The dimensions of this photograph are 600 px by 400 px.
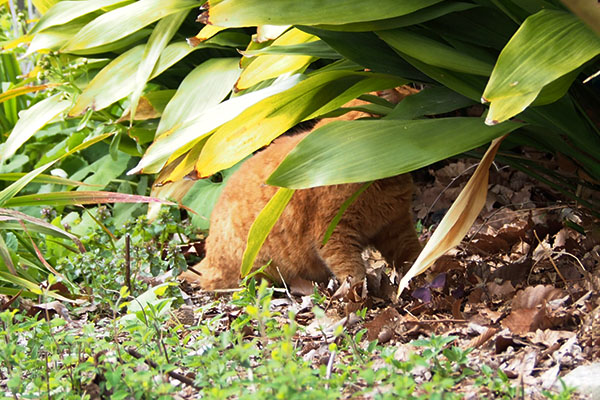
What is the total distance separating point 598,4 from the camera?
1705 millimetres

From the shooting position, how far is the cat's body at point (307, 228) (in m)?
2.81

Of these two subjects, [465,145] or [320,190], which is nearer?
[465,145]

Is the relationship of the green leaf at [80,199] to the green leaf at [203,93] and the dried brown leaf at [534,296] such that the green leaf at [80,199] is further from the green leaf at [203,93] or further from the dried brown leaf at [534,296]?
the dried brown leaf at [534,296]

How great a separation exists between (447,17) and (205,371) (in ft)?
4.16

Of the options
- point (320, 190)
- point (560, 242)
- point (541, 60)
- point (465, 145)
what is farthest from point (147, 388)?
point (560, 242)

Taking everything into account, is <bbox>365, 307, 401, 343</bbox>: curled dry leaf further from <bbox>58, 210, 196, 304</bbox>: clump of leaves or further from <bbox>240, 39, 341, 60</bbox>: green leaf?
<bbox>58, 210, 196, 304</bbox>: clump of leaves

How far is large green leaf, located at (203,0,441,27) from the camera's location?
6.18ft

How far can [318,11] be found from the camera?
74.3 inches

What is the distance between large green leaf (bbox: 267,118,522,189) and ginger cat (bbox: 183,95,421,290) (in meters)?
0.86

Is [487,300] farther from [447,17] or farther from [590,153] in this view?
[447,17]

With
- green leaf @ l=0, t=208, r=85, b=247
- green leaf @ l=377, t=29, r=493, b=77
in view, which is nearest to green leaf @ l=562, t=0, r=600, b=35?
green leaf @ l=377, t=29, r=493, b=77

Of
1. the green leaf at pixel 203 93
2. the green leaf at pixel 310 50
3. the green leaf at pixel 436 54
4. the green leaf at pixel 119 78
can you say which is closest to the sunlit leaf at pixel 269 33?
the green leaf at pixel 310 50

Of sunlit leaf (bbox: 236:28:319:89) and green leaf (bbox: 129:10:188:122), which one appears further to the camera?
green leaf (bbox: 129:10:188:122)

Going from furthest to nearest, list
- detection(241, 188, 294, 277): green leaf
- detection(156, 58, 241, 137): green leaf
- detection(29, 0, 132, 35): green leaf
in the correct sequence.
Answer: detection(29, 0, 132, 35): green leaf < detection(156, 58, 241, 137): green leaf < detection(241, 188, 294, 277): green leaf
